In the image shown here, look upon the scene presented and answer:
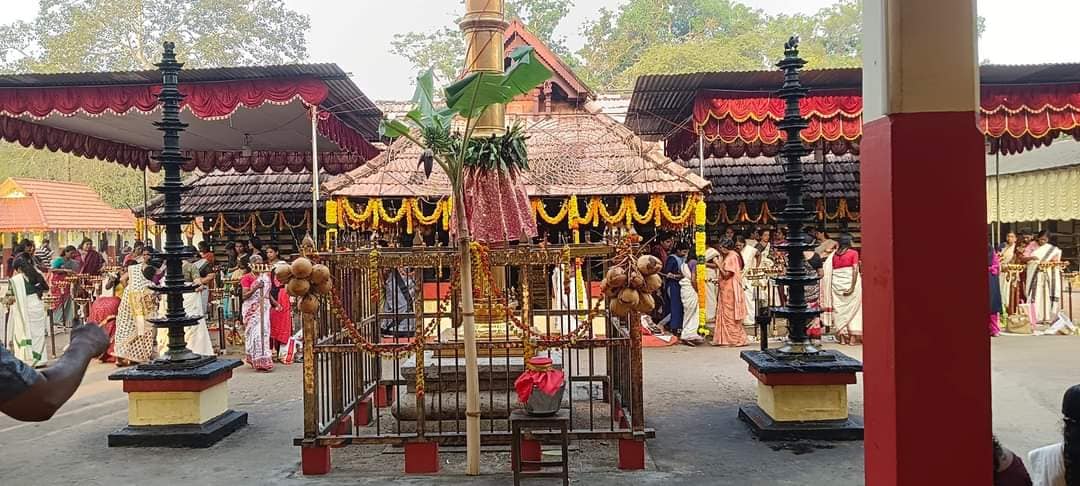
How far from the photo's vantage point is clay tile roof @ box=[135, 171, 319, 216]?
18.2 m

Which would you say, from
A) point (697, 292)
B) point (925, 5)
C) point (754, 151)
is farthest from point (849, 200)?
point (925, 5)

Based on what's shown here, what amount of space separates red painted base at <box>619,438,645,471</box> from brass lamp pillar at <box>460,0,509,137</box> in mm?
2672

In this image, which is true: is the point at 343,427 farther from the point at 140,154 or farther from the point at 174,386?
the point at 140,154

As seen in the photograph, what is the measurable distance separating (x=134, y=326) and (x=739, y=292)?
28.3 ft

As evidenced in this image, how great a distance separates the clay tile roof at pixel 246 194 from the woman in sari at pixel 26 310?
7956 millimetres

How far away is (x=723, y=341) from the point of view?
11945 mm

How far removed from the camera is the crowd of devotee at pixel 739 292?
38.3ft

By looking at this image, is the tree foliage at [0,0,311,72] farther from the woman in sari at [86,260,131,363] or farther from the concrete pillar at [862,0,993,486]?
the concrete pillar at [862,0,993,486]

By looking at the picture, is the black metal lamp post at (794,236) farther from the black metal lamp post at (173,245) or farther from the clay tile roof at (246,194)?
the clay tile roof at (246,194)

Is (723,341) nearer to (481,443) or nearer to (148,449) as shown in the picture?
(481,443)

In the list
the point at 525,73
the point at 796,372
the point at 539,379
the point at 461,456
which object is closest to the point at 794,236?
the point at 796,372

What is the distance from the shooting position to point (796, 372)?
632 cm

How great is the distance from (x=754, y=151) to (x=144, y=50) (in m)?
22.3

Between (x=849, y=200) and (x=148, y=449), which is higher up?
(x=849, y=200)
